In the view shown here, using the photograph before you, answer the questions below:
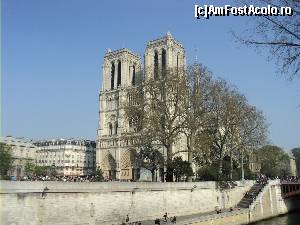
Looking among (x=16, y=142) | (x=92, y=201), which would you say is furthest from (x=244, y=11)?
(x=16, y=142)

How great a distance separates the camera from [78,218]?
28.7m

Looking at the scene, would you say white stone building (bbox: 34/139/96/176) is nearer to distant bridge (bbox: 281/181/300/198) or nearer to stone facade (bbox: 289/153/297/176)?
stone facade (bbox: 289/153/297/176)

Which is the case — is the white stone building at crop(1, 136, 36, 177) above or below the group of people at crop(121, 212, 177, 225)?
above

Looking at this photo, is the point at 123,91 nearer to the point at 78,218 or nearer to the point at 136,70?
the point at 136,70

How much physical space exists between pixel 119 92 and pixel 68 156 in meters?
48.7

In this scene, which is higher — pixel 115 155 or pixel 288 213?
pixel 115 155

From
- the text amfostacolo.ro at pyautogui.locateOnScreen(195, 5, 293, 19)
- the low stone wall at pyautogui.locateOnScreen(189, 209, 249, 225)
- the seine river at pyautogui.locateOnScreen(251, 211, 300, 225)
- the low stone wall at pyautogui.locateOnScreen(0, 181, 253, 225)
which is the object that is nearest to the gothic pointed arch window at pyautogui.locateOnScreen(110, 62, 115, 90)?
the seine river at pyautogui.locateOnScreen(251, 211, 300, 225)

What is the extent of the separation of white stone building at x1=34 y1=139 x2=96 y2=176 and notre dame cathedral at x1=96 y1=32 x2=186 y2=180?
39.9 meters

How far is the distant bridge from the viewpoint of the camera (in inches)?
2211

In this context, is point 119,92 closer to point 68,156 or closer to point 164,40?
point 164,40

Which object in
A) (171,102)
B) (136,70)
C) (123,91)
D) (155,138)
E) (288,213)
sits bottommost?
(288,213)

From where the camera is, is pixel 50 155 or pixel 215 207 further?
pixel 50 155

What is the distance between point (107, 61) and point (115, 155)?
22.3 meters

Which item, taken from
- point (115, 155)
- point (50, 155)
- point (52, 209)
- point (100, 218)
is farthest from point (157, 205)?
point (50, 155)
